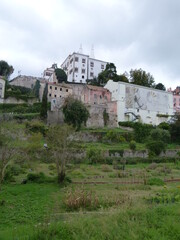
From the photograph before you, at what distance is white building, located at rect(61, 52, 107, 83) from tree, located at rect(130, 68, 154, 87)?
1512 cm

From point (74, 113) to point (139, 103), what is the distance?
67.6 ft

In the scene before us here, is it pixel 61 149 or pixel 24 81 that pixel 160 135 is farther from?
pixel 24 81

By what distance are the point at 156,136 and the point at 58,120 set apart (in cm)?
1846

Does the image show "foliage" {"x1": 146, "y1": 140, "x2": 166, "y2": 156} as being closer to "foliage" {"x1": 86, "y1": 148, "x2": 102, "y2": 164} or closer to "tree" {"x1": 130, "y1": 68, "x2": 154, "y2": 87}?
"foliage" {"x1": 86, "y1": 148, "x2": 102, "y2": 164}

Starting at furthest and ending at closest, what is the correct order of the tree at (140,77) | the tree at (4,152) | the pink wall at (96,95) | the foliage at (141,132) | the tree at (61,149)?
1. the tree at (140,77)
2. the pink wall at (96,95)
3. the foliage at (141,132)
4. the tree at (61,149)
5. the tree at (4,152)

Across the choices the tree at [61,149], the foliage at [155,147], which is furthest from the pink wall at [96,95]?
the tree at [61,149]

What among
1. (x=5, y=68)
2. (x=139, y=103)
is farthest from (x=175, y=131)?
(x=5, y=68)

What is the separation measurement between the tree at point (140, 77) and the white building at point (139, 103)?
28.4 feet

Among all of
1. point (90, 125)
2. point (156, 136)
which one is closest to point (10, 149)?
point (156, 136)

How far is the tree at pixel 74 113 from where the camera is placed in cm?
3916

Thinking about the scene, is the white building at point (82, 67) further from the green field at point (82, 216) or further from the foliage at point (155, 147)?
the green field at point (82, 216)

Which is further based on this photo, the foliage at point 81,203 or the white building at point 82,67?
the white building at point 82,67

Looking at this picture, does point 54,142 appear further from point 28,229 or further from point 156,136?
point 156,136

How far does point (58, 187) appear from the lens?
43.8 feet
